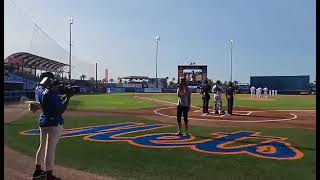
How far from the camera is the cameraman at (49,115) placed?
644cm

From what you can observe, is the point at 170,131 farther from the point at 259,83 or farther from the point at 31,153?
the point at 259,83

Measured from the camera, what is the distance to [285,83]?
79.6 meters

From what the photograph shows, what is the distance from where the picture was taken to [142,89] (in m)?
89.2

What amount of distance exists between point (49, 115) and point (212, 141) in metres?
5.49

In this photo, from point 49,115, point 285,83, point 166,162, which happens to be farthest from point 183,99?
point 285,83

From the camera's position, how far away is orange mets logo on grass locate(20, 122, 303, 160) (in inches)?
366

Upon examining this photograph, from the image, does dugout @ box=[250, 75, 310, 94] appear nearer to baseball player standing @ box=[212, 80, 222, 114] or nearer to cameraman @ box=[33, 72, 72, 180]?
baseball player standing @ box=[212, 80, 222, 114]

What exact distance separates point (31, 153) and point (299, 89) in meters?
75.6

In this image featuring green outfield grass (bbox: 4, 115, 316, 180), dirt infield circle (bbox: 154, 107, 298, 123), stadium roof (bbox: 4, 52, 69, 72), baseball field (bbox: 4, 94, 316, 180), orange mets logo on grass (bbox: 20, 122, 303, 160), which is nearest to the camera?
green outfield grass (bbox: 4, 115, 316, 180)

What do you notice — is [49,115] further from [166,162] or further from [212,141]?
[212,141]

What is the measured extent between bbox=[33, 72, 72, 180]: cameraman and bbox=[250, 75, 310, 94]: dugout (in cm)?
7512

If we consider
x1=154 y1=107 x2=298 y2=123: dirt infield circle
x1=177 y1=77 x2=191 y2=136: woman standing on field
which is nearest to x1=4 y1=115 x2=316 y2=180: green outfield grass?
x1=177 y1=77 x2=191 y2=136: woman standing on field

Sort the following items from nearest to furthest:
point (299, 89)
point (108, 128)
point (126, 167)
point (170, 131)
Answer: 1. point (126, 167)
2. point (170, 131)
3. point (108, 128)
4. point (299, 89)
